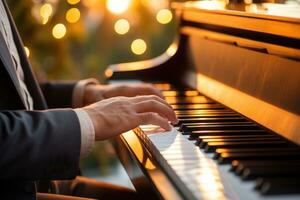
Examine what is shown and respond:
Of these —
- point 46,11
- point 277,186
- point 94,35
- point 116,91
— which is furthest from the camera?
point 94,35

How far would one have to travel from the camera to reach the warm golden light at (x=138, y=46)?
11.5 ft

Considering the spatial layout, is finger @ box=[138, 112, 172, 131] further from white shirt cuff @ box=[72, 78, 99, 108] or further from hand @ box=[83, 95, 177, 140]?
white shirt cuff @ box=[72, 78, 99, 108]

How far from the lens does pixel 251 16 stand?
54.0 inches

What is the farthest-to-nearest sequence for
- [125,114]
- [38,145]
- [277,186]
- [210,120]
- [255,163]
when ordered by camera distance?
1. [210,120]
2. [125,114]
3. [38,145]
4. [255,163]
5. [277,186]

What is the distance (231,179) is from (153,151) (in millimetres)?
258

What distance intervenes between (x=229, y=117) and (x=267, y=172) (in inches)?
18.6

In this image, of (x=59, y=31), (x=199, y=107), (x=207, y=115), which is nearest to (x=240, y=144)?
(x=207, y=115)

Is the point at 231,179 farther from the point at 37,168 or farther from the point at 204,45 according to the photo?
the point at 204,45

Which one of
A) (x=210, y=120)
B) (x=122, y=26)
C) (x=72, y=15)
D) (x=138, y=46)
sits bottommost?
(x=138, y=46)

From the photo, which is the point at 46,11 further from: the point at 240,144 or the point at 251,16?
the point at 240,144

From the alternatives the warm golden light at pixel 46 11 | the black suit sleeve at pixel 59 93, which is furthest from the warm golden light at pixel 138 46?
the black suit sleeve at pixel 59 93

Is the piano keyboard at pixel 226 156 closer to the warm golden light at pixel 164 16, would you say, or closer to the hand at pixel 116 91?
the hand at pixel 116 91

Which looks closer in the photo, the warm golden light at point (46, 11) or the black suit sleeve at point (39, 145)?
the black suit sleeve at point (39, 145)

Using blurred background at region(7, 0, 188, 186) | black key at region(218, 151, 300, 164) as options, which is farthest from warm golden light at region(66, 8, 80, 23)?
black key at region(218, 151, 300, 164)
